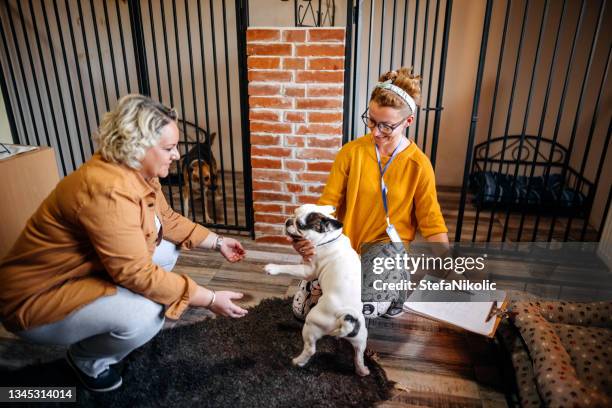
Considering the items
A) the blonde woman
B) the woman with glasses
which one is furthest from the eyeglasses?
the blonde woman

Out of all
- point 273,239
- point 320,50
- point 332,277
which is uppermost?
point 320,50

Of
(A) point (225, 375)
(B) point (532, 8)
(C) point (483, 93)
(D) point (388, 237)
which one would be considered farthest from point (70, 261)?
(B) point (532, 8)

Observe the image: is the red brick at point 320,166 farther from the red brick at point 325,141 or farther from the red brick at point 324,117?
the red brick at point 324,117

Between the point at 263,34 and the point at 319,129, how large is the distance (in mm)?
671

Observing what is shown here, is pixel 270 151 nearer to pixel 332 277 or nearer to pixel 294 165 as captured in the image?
pixel 294 165

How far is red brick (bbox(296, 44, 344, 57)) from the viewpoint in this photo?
7.78ft

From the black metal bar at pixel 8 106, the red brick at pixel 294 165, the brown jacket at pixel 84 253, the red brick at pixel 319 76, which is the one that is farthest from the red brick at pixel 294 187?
the black metal bar at pixel 8 106

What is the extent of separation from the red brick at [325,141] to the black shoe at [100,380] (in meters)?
1.69

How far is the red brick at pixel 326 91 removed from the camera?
96.3 inches

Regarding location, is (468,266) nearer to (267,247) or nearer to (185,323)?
(267,247)

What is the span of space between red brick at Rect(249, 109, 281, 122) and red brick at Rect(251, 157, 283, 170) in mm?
273

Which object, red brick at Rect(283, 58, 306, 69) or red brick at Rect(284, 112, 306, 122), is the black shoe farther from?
red brick at Rect(283, 58, 306, 69)

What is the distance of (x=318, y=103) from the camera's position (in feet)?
8.20

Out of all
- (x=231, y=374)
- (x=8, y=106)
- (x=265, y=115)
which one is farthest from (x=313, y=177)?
(x=8, y=106)
